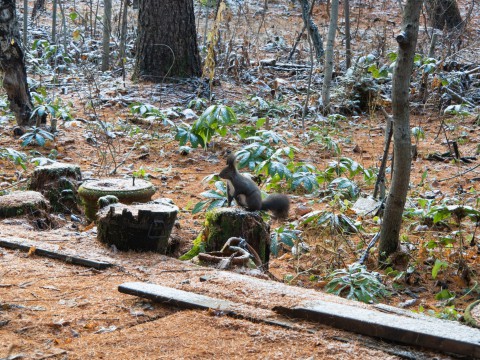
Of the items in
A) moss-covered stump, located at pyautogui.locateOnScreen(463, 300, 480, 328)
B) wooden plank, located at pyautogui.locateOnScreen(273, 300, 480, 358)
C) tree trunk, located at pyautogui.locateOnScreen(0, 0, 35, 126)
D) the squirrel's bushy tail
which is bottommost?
the squirrel's bushy tail

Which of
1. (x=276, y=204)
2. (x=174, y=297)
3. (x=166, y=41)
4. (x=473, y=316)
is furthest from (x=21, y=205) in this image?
(x=166, y=41)

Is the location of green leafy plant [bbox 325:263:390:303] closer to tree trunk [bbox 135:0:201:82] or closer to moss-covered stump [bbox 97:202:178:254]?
moss-covered stump [bbox 97:202:178:254]

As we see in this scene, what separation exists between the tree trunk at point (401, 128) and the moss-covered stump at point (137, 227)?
1810mm

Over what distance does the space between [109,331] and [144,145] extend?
6287 millimetres

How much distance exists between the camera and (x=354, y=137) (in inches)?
401

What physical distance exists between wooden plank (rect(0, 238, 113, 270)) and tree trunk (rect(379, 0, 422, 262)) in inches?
93.0

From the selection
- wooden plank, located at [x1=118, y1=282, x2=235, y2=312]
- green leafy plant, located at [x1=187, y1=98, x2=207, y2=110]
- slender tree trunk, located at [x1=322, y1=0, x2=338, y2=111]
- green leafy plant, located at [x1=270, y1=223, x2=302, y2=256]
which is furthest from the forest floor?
slender tree trunk, located at [x1=322, y1=0, x2=338, y2=111]

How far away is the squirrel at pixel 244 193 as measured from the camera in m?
5.56

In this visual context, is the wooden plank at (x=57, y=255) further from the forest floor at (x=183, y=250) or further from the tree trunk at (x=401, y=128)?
the tree trunk at (x=401, y=128)

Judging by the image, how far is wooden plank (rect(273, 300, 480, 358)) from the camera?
289 cm

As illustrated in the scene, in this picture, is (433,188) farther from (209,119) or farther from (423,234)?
(209,119)

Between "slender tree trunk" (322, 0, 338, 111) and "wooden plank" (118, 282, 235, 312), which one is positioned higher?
"slender tree trunk" (322, 0, 338, 111)

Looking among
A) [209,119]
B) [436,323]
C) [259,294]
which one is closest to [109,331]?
[259,294]

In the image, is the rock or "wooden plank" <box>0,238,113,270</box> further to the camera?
the rock
